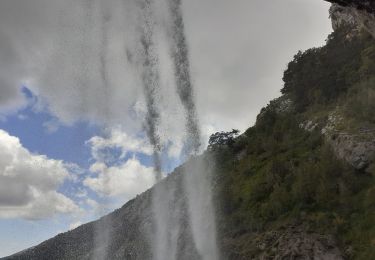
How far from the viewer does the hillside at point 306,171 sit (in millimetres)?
27781

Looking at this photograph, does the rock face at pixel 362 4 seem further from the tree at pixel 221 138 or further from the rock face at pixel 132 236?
the tree at pixel 221 138

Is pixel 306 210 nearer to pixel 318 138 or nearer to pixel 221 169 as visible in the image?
pixel 318 138

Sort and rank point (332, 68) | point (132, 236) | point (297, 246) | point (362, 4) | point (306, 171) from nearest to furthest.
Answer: point (362, 4)
point (297, 246)
point (306, 171)
point (332, 68)
point (132, 236)

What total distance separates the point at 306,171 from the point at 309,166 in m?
0.48

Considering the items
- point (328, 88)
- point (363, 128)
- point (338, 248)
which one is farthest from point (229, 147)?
point (338, 248)

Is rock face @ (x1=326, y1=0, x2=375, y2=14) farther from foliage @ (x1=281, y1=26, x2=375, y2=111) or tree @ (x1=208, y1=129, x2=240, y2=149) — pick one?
tree @ (x1=208, y1=129, x2=240, y2=149)

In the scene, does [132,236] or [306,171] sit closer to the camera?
[306,171]

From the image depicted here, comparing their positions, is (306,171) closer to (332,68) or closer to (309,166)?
(309,166)

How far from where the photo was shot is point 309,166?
110ft

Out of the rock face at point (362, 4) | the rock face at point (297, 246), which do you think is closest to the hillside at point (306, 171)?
the rock face at point (297, 246)

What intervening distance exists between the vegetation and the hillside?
81mm

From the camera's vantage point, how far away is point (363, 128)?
32.5 m

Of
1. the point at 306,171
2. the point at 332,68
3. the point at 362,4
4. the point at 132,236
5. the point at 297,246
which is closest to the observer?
the point at 362,4

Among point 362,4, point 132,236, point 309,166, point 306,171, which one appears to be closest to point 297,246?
point 306,171
